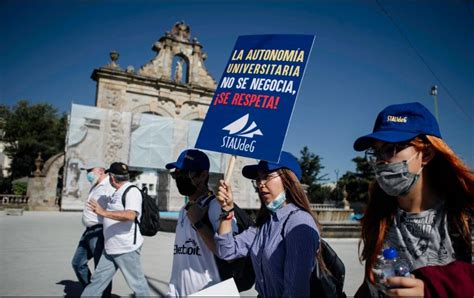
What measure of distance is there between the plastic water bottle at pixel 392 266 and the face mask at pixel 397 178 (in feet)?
1.18

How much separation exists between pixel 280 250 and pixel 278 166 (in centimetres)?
59

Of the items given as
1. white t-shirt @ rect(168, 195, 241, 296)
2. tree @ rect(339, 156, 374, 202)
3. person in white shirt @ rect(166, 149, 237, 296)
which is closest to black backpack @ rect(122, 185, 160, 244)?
person in white shirt @ rect(166, 149, 237, 296)

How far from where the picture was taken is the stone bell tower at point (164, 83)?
27.6m

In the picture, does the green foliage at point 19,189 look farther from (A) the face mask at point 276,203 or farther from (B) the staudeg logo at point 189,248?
(A) the face mask at point 276,203

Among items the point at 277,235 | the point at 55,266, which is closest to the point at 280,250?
the point at 277,235

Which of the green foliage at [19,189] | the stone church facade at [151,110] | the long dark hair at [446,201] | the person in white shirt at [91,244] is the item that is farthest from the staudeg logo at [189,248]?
the green foliage at [19,189]

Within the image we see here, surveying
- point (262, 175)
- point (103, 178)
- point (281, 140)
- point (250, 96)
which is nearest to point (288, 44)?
point (250, 96)

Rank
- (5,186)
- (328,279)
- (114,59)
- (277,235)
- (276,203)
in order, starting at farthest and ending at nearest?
(5,186)
(114,59)
(276,203)
(277,235)
(328,279)

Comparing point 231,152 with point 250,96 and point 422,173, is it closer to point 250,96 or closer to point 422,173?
point 250,96

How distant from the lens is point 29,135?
40125 mm

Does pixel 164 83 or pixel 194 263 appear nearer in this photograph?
pixel 194 263

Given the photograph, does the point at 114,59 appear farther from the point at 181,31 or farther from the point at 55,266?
the point at 55,266

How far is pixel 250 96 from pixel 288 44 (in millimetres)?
466

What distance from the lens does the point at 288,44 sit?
241cm
